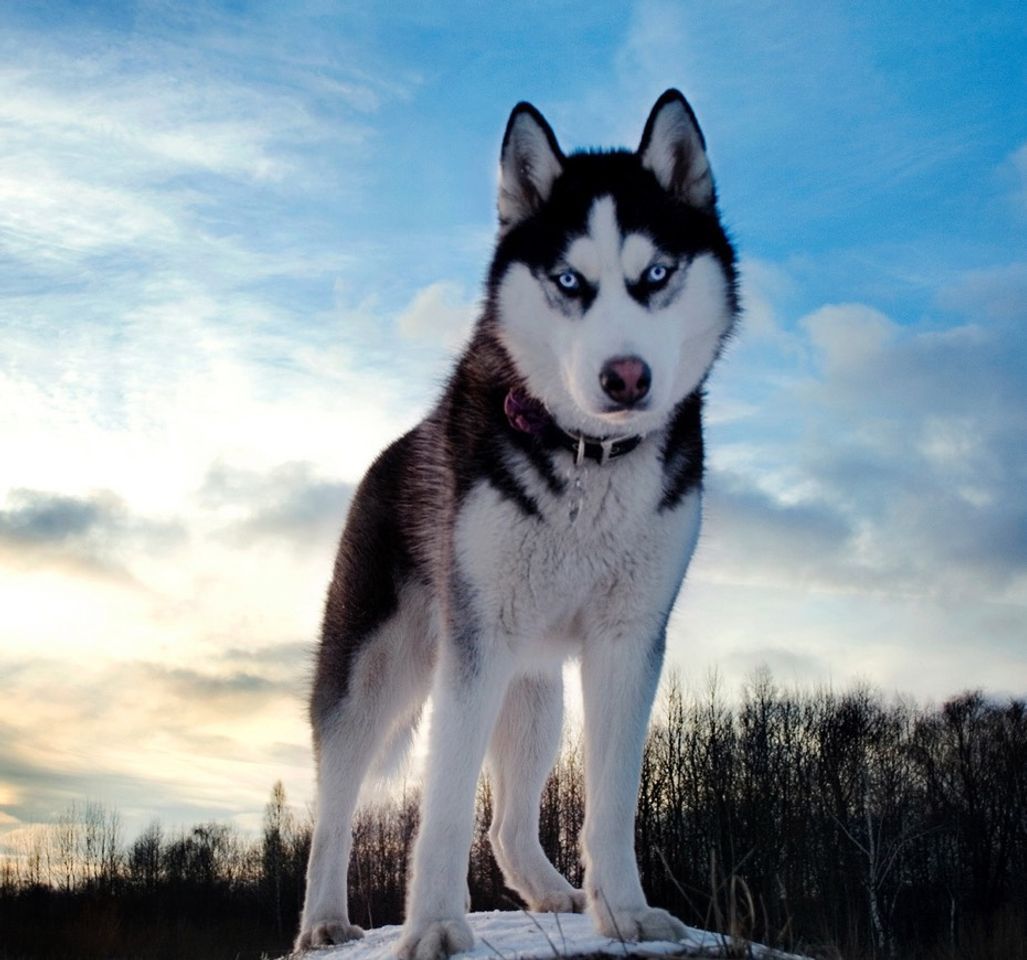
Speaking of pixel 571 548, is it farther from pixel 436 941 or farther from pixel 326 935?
pixel 326 935

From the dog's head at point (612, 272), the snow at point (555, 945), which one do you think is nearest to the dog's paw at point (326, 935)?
the snow at point (555, 945)

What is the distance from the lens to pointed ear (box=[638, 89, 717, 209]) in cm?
598

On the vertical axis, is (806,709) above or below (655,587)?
above

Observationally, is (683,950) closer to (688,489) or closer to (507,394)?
(688,489)

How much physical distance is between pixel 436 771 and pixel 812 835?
155 feet

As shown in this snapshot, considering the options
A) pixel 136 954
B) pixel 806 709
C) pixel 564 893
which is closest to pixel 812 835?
pixel 806 709

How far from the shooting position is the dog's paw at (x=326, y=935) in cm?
713

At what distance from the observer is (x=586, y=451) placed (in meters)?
5.80

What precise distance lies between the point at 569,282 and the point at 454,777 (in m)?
2.53

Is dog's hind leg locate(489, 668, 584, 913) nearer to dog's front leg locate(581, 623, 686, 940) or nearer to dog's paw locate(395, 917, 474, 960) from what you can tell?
dog's front leg locate(581, 623, 686, 940)

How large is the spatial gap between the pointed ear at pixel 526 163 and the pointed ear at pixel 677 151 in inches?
19.7

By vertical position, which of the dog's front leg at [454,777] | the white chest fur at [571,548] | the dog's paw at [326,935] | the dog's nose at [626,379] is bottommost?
the dog's paw at [326,935]

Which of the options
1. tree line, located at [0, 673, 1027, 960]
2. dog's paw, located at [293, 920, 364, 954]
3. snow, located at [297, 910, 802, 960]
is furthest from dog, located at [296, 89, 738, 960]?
tree line, located at [0, 673, 1027, 960]

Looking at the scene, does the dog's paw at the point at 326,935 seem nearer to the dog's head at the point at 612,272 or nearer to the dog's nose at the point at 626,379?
the dog's head at the point at 612,272
